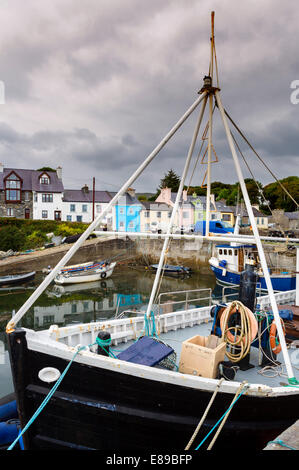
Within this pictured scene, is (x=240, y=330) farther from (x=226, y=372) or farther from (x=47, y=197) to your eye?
(x=47, y=197)

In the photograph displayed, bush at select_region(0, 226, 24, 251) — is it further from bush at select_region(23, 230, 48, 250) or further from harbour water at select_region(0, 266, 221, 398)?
harbour water at select_region(0, 266, 221, 398)

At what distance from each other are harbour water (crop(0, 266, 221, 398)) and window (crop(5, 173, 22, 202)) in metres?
22.0

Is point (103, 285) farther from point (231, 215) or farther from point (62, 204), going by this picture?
point (231, 215)

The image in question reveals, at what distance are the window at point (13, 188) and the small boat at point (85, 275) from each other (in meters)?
24.8

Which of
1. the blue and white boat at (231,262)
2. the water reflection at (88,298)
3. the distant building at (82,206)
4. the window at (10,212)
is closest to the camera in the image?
the water reflection at (88,298)

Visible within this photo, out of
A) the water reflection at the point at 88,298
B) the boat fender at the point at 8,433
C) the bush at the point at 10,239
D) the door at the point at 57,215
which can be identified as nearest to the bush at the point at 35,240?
the bush at the point at 10,239

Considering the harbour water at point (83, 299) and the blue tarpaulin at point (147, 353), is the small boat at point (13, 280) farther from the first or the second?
the blue tarpaulin at point (147, 353)

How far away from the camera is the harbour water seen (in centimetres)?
1827

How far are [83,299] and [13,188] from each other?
32.2 m

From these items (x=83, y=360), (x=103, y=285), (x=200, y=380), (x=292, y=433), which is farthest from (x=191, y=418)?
(x=103, y=285)

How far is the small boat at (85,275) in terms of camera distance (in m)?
29.4

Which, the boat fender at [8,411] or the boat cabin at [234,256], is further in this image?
the boat cabin at [234,256]

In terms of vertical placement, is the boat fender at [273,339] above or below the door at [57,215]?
below

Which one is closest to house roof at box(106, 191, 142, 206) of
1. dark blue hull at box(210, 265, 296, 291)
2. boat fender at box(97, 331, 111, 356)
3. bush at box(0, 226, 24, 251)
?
bush at box(0, 226, 24, 251)
